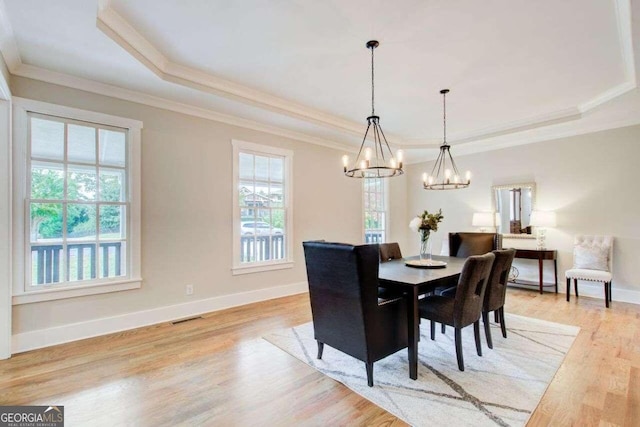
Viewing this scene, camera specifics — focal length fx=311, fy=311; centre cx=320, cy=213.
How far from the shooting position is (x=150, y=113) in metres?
3.58

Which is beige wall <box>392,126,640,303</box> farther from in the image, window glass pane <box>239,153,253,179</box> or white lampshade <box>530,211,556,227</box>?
window glass pane <box>239,153,253,179</box>

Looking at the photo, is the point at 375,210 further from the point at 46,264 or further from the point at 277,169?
the point at 46,264

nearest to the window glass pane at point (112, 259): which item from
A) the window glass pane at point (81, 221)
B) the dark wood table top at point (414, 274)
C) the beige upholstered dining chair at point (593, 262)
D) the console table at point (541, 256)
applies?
the window glass pane at point (81, 221)

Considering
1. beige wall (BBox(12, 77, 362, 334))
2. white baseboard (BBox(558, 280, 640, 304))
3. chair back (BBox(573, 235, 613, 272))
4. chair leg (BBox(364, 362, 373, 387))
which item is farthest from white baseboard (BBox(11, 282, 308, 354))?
white baseboard (BBox(558, 280, 640, 304))

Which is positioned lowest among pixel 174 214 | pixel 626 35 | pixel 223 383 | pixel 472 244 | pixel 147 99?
pixel 223 383

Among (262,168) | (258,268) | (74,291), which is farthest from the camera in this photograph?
(262,168)

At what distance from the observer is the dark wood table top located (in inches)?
95.8

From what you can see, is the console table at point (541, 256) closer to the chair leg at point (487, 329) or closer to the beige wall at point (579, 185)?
the beige wall at point (579, 185)

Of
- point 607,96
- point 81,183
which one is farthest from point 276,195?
point 607,96

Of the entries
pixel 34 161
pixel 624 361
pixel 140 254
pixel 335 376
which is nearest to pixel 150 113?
pixel 34 161

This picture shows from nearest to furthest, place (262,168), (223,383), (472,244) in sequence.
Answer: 1. (223,383)
2. (472,244)
3. (262,168)

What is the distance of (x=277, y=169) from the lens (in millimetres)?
4797

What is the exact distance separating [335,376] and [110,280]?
101 inches

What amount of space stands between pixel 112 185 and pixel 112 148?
400 millimetres
